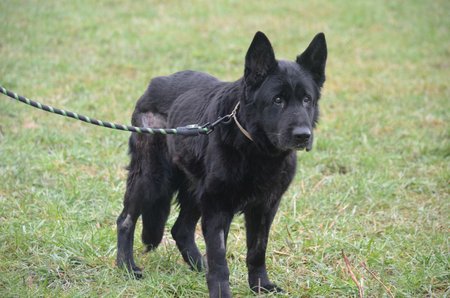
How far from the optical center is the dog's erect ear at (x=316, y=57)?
4203mm

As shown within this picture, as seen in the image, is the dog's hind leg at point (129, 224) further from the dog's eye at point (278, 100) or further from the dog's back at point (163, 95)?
the dog's eye at point (278, 100)

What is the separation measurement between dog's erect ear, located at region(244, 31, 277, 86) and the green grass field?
154 cm

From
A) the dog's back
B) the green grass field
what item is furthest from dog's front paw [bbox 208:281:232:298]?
the dog's back

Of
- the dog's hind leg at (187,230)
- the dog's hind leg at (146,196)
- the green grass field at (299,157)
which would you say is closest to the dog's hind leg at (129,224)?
the dog's hind leg at (146,196)

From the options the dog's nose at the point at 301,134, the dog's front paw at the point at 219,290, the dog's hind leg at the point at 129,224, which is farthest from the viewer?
the dog's hind leg at the point at 129,224

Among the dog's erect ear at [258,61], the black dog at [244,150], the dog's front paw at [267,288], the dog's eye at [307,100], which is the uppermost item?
the dog's erect ear at [258,61]

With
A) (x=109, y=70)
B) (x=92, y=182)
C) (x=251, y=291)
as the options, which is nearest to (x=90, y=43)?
(x=109, y=70)

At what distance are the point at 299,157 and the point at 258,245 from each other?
3256 millimetres

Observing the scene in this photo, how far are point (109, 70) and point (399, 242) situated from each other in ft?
24.5

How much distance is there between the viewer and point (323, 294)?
4.38m

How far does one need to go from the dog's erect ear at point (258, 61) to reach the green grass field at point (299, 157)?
154cm

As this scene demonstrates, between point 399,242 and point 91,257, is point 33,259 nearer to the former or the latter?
point 91,257

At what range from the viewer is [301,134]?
383 cm

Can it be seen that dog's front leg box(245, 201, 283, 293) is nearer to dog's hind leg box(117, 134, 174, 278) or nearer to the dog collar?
the dog collar
